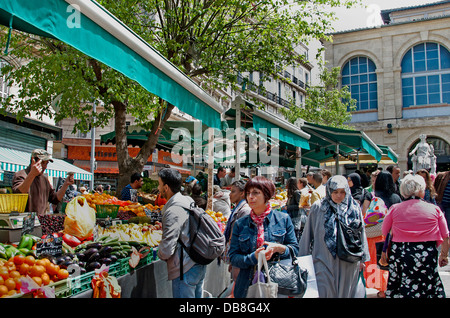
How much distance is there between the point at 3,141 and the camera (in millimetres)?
16766

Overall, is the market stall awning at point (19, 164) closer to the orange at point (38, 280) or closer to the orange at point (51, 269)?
the orange at point (51, 269)

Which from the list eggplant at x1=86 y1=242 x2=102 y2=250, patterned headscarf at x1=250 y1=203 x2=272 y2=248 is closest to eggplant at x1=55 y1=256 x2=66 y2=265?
eggplant at x1=86 y1=242 x2=102 y2=250

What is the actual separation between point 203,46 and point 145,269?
7.64 meters

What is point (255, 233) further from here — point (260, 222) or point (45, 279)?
point (45, 279)

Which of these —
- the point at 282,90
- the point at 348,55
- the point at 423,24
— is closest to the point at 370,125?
the point at 348,55

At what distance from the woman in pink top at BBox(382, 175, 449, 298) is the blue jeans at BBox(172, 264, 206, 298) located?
2310 mm

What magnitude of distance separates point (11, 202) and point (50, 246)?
1.12m

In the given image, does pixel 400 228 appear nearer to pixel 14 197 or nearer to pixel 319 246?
pixel 319 246

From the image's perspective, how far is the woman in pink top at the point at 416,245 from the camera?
427cm

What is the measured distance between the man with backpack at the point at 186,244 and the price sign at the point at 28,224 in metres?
1.64

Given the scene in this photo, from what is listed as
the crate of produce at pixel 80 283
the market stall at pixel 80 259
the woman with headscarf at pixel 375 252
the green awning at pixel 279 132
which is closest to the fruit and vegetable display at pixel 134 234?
the market stall at pixel 80 259

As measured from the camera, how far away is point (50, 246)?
346cm

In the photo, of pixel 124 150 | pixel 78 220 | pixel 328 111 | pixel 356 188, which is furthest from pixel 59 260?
pixel 328 111
